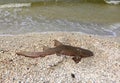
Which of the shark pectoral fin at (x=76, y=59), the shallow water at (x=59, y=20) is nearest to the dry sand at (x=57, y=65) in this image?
the shark pectoral fin at (x=76, y=59)

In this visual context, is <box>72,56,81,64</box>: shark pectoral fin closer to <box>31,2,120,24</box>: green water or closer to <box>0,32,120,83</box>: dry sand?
<box>0,32,120,83</box>: dry sand

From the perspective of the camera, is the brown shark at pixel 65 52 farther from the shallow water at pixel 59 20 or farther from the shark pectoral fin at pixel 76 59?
the shallow water at pixel 59 20

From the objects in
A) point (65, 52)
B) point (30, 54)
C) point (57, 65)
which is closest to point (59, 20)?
point (65, 52)

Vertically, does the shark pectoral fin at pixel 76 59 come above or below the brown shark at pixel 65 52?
below

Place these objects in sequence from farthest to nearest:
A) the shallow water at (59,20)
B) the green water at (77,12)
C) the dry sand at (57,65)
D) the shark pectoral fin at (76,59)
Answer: the green water at (77,12) → the shallow water at (59,20) → the shark pectoral fin at (76,59) → the dry sand at (57,65)

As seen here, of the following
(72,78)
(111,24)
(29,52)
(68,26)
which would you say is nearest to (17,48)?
(29,52)

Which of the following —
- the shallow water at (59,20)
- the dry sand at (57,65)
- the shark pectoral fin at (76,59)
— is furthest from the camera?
the shallow water at (59,20)

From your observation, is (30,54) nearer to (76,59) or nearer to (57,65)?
(57,65)
